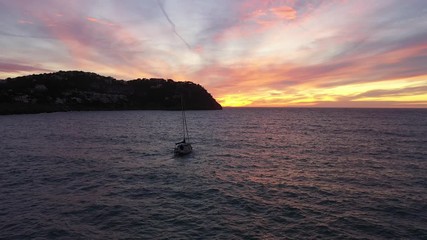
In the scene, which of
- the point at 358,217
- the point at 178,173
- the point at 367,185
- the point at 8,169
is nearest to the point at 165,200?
the point at 178,173

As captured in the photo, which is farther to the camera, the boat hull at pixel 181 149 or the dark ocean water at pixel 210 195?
the boat hull at pixel 181 149

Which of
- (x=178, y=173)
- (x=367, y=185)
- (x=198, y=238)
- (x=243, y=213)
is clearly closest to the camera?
(x=198, y=238)

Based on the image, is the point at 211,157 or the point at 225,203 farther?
the point at 211,157

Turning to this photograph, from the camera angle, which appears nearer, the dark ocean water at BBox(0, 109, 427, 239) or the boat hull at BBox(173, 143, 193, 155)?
the dark ocean water at BBox(0, 109, 427, 239)

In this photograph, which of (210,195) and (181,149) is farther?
(181,149)

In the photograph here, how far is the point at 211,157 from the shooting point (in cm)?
4981

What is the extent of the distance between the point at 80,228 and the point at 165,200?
26.6ft

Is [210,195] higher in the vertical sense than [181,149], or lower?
lower

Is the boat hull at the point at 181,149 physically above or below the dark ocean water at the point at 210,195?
above

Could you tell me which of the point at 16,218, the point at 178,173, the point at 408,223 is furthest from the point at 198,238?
the point at 178,173

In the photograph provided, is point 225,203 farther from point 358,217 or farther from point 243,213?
point 358,217

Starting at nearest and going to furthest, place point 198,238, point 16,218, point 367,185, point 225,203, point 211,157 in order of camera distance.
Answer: point 198,238
point 16,218
point 225,203
point 367,185
point 211,157

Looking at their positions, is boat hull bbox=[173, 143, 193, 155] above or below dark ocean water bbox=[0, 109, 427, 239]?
above

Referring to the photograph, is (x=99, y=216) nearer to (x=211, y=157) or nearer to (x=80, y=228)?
(x=80, y=228)
